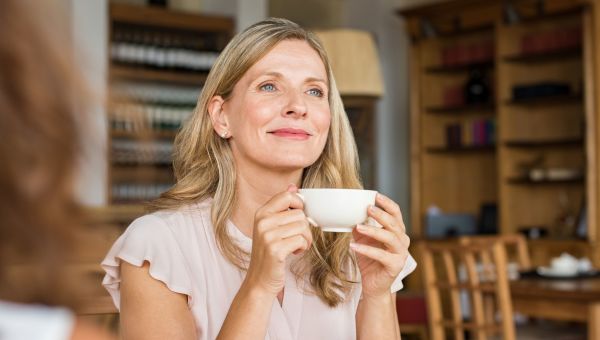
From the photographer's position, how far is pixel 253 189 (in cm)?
165

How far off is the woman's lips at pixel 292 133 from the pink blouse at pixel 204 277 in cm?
20

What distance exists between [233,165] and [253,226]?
30 cm

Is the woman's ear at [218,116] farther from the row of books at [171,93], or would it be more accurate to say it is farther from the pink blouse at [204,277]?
the row of books at [171,93]

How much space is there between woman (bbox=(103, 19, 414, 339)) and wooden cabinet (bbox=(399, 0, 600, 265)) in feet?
16.2

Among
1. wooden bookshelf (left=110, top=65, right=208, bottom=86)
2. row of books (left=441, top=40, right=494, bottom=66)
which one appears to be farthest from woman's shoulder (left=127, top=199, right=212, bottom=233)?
row of books (left=441, top=40, right=494, bottom=66)

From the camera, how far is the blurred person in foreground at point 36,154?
18.0 inches

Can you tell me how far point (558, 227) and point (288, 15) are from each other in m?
3.03

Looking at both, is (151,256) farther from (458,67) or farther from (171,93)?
(458,67)

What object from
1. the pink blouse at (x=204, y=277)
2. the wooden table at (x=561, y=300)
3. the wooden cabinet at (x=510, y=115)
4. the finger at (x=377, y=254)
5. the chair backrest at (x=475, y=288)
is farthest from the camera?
the wooden cabinet at (x=510, y=115)

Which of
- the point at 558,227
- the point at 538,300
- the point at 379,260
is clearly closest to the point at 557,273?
the point at 538,300

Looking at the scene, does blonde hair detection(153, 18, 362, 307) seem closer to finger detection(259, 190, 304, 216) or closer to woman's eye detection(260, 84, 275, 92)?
woman's eye detection(260, 84, 275, 92)

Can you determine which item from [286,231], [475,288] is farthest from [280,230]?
[475,288]

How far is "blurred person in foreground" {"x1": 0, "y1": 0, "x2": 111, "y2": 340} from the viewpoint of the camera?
18.0 inches

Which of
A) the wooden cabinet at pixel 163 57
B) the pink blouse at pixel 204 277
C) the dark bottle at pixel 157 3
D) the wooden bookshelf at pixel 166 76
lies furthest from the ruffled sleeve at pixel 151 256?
the dark bottle at pixel 157 3
